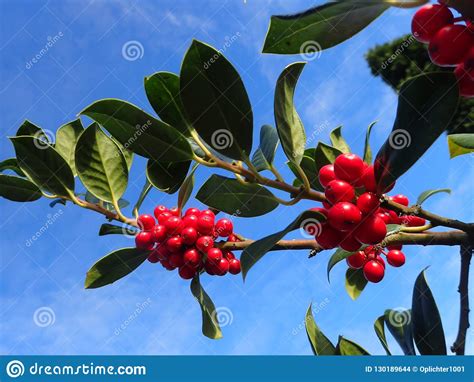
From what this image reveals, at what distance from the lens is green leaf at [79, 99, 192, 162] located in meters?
1.43

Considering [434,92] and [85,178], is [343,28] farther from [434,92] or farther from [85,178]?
[85,178]

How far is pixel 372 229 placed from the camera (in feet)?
4.37

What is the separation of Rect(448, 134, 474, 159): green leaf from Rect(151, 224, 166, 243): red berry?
115 centimetres

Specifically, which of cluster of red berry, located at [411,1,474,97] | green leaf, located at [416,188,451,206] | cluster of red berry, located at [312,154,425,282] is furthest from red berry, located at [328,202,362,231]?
green leaf, located at [416,188,451,206]

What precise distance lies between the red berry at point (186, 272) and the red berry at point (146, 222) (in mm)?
224

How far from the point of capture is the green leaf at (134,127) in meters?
1.43

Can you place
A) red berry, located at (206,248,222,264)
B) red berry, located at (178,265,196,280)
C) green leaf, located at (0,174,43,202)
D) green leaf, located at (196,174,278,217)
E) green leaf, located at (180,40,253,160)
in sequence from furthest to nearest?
green leaf, located at (0,174,43,202) < red berry, located at (178,265,196,280) < red berry, located at (206,248,222,264) < green leaf, located at (196,174,278,217) < green leaf, located at (180,40,253,160)

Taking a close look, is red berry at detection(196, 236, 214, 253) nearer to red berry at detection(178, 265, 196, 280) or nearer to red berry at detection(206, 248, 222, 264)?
red berry at detection(206, 248, 222, 264)

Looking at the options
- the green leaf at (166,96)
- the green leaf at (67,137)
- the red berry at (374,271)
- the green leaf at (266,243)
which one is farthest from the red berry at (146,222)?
the red berry at (374,271)

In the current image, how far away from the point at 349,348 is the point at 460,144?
815 millimetres

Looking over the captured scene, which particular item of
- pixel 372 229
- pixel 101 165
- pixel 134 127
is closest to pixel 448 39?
pixel 372 229

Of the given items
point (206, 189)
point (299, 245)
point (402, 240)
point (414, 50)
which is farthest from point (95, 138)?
point (414, 50)

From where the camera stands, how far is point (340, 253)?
1.90 meters

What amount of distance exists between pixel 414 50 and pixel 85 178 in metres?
11.7
